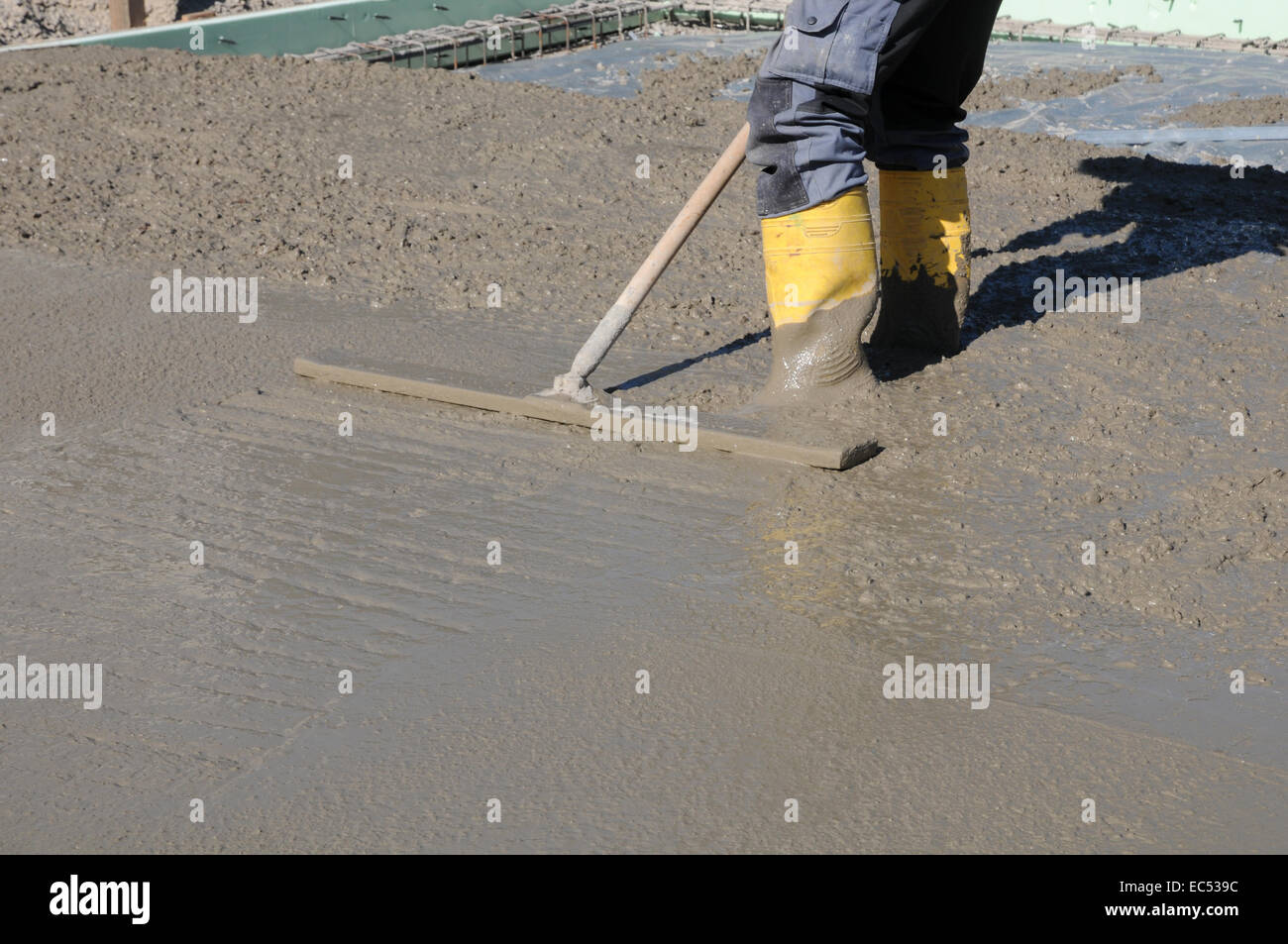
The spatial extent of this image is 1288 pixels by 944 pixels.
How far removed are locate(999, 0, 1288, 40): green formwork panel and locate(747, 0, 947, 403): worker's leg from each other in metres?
6.51

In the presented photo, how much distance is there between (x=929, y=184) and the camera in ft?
12.4

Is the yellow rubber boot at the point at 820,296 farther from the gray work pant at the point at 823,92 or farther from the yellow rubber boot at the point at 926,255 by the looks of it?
the yellow rubber boot at the point at 926,255

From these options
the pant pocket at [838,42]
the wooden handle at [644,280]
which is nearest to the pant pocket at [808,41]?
the pant pocket at [838,42]

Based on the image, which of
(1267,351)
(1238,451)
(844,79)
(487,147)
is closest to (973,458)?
(1238,451)

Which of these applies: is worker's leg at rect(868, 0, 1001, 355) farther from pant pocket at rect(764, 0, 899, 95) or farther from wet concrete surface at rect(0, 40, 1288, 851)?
pant pocket at rect(764, 0, 899, 95)

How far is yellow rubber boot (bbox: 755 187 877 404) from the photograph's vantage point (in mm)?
3283

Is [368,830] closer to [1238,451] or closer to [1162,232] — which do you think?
[1238,451]

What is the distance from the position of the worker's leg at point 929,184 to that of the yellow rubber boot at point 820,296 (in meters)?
0.47

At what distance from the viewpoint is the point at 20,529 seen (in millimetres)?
2793

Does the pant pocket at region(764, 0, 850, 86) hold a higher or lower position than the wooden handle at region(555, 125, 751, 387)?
higher

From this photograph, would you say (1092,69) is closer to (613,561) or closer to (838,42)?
(838,42)

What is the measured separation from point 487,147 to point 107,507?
3.51m

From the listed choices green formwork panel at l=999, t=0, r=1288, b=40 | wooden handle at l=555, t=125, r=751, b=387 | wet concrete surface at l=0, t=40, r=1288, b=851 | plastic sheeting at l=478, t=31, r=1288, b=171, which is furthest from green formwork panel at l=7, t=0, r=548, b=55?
wooden handle at l=555, t=125, r=751, b=387
